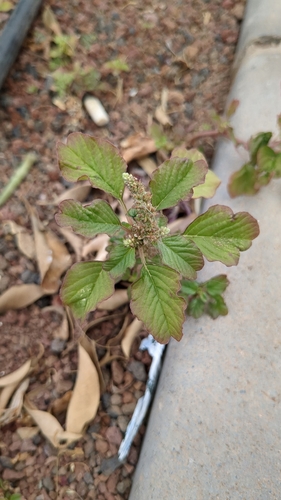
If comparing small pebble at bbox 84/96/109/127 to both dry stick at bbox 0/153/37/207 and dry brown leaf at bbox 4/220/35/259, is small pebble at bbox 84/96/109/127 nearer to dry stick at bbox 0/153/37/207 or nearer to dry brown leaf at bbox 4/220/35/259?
dry stick at bbox 0/153/37/207

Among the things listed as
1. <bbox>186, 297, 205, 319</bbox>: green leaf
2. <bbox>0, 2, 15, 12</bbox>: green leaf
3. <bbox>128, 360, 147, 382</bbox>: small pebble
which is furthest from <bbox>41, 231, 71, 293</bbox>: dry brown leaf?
<bbox>0, 2, 15, 12</bbox>: green leaf

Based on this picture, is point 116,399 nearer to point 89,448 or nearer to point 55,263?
point 89,448

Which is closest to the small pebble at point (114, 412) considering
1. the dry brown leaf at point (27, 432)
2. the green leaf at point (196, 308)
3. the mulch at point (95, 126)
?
the mulch at point (95, 126)

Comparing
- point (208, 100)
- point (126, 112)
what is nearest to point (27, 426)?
point (126, 112)

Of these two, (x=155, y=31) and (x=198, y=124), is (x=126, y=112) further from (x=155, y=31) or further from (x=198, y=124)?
(x=155, y=31)

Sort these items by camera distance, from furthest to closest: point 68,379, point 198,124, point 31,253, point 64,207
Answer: point 198,124, point 31,253, point 68,379, point 64,207

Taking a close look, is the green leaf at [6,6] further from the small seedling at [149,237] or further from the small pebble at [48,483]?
the small pebble at [48,483]

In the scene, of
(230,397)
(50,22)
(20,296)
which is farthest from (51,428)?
(50,22)
